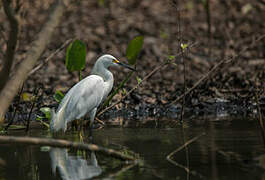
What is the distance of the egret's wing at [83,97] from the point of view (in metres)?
6.40

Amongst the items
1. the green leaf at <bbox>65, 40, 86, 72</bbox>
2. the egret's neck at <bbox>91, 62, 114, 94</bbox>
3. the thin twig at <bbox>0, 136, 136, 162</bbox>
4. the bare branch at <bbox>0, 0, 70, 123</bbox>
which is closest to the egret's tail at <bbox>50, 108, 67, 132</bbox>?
the green leaf at <bbox>65, 40, 86, 72</bbox>

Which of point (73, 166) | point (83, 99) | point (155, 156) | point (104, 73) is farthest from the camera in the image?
point (104, 73)

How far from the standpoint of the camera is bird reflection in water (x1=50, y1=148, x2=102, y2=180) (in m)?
3.85

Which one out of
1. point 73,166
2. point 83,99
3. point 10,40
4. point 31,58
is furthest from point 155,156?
point 83,99

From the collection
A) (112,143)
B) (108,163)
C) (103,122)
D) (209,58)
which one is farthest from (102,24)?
(108,163)

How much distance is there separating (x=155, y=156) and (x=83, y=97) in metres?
2.36

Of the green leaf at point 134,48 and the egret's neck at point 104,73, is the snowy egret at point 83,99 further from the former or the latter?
the green leaf at point 134,48

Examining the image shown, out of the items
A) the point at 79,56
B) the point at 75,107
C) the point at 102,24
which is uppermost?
the point at 102,24

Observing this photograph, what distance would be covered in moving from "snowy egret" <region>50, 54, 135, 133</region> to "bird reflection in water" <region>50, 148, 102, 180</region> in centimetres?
127

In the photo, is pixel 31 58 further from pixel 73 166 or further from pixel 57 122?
pixel 57 122

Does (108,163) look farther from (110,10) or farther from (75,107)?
(110,10)

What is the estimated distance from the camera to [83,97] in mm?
6625

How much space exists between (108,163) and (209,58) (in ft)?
24.0

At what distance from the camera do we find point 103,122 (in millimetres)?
7090
